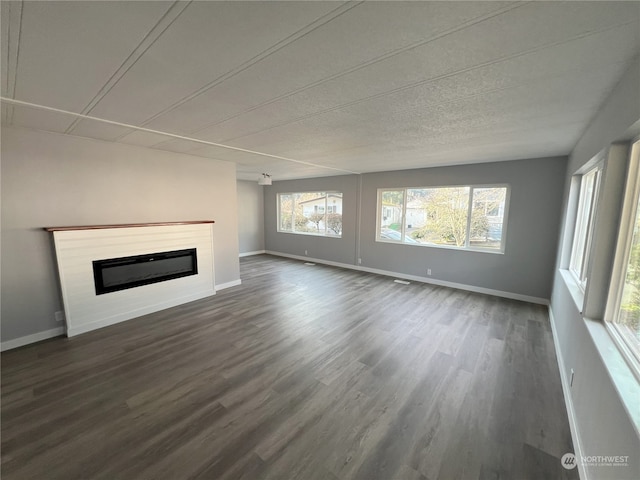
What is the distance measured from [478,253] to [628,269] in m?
3.28

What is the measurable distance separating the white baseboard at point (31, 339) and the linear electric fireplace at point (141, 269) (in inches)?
23.6

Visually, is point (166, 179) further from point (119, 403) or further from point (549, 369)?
point (549, 369)

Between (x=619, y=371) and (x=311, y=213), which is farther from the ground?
(x=311, y=213)

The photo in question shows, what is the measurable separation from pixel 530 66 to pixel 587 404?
82.8 inches

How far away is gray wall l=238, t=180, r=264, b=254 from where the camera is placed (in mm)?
7895

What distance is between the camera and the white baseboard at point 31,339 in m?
2.81

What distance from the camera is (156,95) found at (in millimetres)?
1891

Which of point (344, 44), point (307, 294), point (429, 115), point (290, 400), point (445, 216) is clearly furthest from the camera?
point (445, 216)

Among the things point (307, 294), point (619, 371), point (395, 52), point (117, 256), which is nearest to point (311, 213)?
point (307, 294)

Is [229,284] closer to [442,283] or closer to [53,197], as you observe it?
[53,197]

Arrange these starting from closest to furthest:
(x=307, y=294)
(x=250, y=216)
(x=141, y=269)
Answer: (x=141, y=269)
(x=307, y=294)
(x=250, y=216)

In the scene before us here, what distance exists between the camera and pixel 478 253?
15.7ft

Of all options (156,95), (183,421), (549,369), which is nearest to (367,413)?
(183,421)

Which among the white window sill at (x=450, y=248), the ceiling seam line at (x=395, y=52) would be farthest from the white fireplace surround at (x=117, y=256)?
the white window sill at (x=450, y=248)
